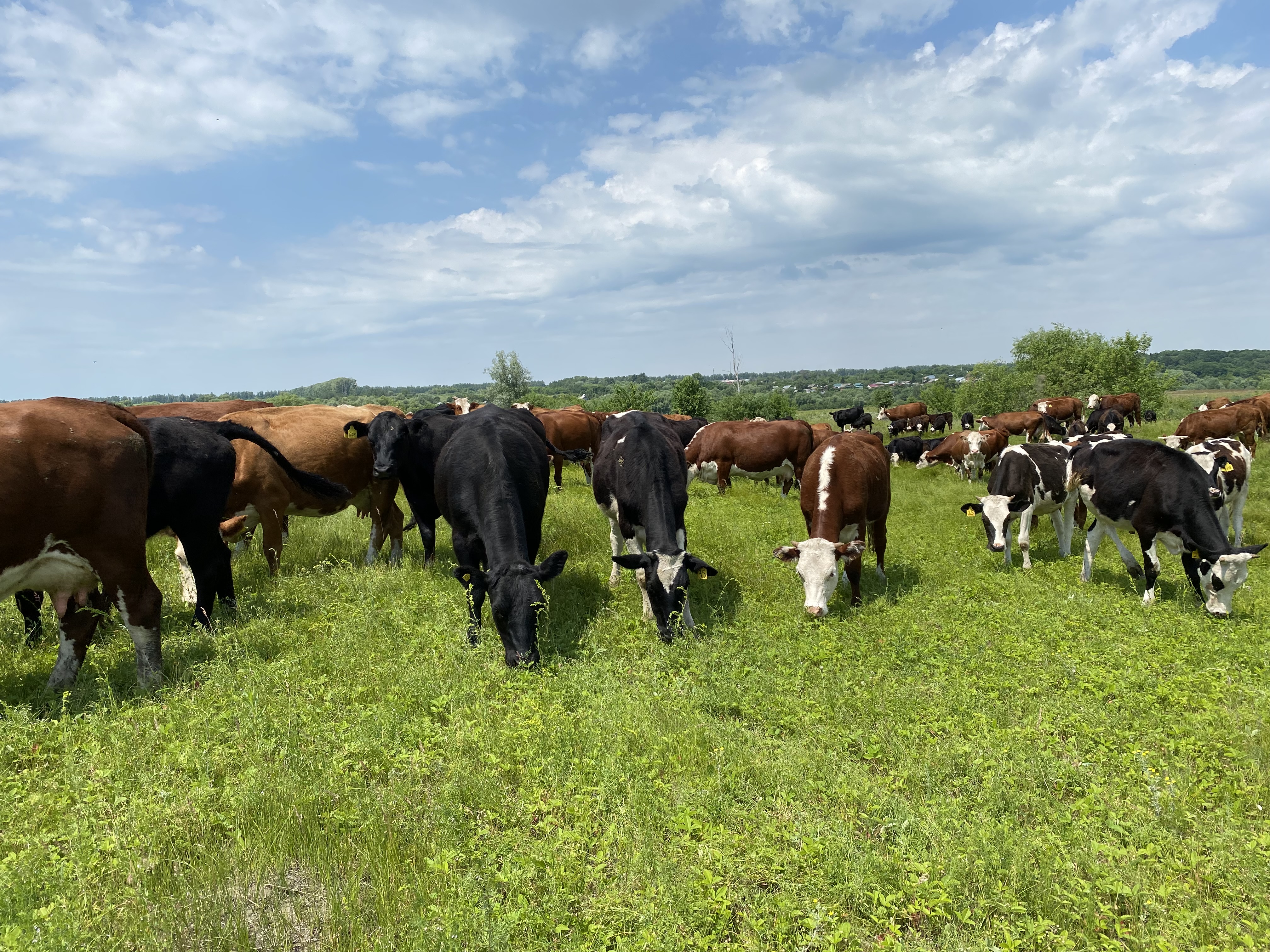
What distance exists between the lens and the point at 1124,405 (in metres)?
40.8

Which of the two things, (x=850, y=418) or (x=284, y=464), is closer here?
(x=284, y=464)

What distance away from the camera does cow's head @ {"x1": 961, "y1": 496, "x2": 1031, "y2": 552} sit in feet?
37.4

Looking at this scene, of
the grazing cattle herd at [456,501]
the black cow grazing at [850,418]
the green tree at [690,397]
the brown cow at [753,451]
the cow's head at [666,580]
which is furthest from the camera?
the green tree at [690,397]

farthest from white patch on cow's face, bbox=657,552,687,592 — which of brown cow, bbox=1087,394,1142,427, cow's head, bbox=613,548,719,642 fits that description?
brown cow, bbox=1087,394,1142,427

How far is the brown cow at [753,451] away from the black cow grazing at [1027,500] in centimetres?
593

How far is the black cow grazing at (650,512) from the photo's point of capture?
712cm

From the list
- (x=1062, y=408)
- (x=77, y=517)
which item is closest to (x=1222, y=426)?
(x=1062, y=408)

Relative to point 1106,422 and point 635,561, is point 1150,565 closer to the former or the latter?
point 635,561

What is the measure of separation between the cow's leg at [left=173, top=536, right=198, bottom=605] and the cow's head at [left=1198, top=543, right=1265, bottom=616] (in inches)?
482

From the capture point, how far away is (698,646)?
22.2ft

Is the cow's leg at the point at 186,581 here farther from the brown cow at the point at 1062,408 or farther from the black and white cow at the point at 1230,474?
the brown cow at the point at 1062,408

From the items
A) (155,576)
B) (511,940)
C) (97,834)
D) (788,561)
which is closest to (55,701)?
(97,834)

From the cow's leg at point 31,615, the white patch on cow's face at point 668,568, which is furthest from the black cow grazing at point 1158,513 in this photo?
the cow's leg at point 31,615

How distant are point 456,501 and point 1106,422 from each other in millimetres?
37324
